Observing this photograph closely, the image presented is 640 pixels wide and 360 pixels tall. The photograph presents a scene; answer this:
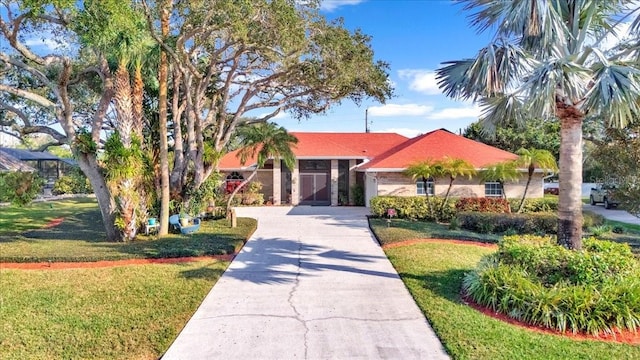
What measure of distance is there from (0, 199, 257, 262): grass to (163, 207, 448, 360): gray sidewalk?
1.39m

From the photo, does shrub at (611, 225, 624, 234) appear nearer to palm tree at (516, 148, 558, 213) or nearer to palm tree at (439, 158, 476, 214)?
palm tree at (516, 148, 558, 213)

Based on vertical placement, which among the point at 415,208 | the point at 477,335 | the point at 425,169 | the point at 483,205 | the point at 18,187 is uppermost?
the point at 425,169

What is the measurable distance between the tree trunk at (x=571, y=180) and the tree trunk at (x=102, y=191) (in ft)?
40.0

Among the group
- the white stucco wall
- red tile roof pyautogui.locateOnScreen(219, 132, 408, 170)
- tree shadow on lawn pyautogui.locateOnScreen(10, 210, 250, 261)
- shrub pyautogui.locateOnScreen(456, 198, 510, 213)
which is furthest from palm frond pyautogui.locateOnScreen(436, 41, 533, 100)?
red tile roof pyautogui.locateOnScreen(219, 132, 408, 170)

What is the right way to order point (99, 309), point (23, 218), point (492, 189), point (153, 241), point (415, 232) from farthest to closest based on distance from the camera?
point (492, 189)
point (23, 218)
point (415, 232)
point (153, 241)
point (99, 309)

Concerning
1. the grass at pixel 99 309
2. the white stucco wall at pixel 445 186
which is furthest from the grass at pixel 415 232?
the grass at pixel 99 309

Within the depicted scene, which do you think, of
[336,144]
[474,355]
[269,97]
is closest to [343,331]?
[474,355]

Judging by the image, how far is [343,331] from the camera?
6402mm

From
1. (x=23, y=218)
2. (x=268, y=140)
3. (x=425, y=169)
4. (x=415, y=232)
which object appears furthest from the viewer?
(x=23, y=218)

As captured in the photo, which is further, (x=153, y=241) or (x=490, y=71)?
(x=153, y=241)

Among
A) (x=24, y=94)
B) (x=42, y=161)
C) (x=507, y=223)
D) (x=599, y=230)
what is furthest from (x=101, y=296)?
(x=42, y=161)

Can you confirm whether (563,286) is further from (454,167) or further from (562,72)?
(454,167)

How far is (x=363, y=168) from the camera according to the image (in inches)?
928

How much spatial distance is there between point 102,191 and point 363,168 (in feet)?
45.5
